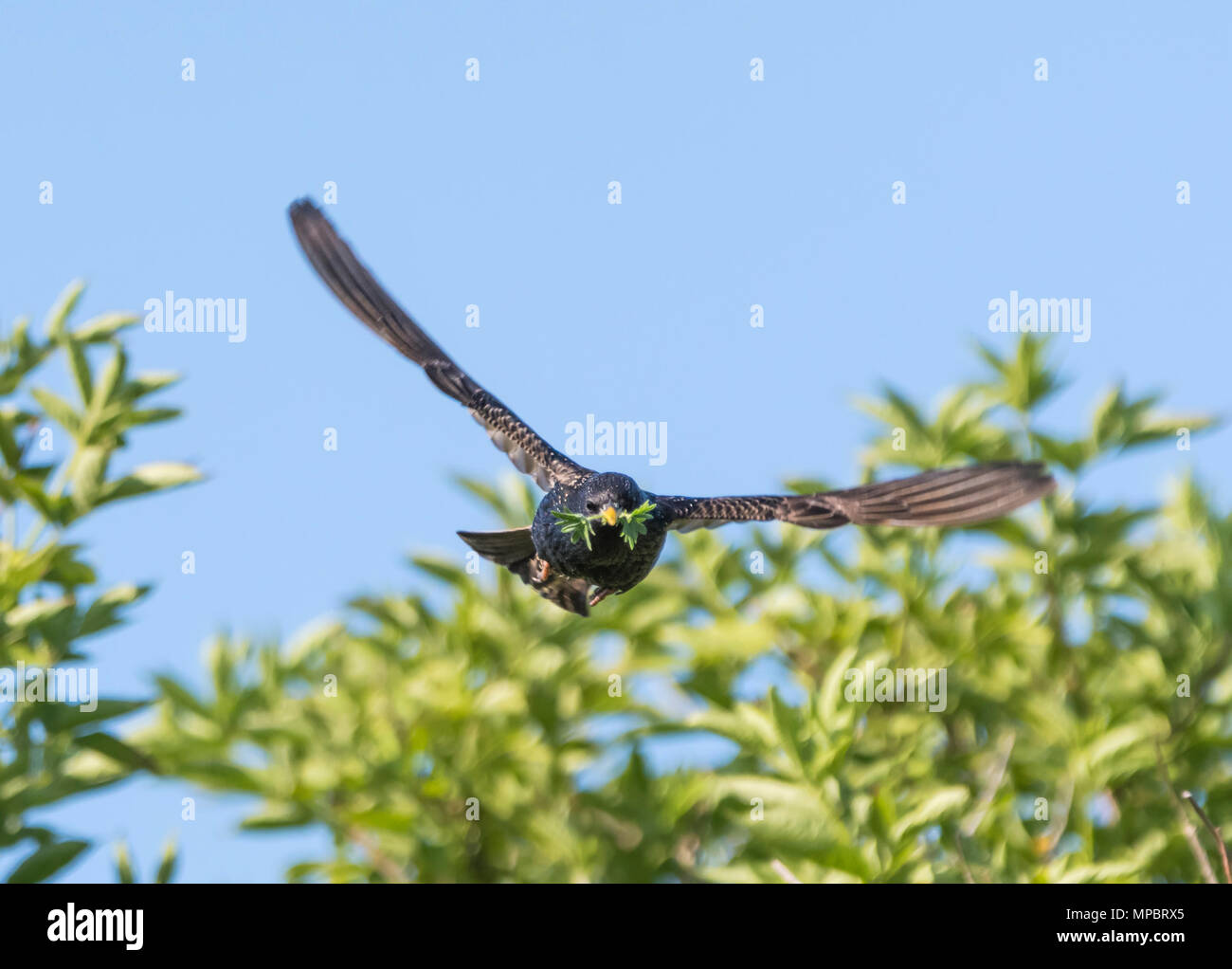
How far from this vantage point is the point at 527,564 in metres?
4.45

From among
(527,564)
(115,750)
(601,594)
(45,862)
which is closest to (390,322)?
(527,564)

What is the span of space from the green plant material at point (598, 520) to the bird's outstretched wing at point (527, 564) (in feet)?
1.57

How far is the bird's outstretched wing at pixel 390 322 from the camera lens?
4414 mm

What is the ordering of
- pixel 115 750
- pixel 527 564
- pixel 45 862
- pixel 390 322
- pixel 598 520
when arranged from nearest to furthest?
1. pixel 598 520
2. pixel 45 862
3. pixel 115 750
4. pixel 527 564
5. pixel 390 322

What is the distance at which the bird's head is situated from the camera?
3566 millimetres

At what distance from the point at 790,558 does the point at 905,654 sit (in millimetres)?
518

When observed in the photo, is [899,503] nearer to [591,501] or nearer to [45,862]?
[591,501]

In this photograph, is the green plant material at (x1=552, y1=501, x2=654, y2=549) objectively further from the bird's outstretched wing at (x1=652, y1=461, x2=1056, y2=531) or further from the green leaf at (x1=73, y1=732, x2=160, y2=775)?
the green leaf at (x1=73, y1=732, x2=160, y2=775)

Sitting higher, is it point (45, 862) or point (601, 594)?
point (601, 594)

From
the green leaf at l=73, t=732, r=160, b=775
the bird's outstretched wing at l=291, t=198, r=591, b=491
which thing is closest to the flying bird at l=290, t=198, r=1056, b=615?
the bird's outstretched wing at l=291, t=198, r=591, b=491

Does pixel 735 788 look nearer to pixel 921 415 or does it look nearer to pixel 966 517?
pixel 966 517

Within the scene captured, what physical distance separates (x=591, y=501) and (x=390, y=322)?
1.39m
